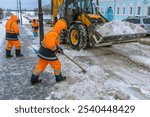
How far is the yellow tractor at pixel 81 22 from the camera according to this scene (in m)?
9.30

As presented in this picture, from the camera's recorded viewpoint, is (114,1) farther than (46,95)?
Yes

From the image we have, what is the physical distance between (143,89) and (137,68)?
1.98 m

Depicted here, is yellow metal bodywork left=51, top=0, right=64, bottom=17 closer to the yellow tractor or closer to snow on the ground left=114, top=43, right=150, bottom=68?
the yellow tractor

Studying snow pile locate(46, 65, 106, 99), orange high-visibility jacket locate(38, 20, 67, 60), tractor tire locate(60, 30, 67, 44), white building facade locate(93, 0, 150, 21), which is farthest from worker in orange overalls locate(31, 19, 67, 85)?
white building facade locate(93, 0, 150, 21)

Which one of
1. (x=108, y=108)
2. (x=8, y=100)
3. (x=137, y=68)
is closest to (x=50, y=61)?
(x=8, y=100)

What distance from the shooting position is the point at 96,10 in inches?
446

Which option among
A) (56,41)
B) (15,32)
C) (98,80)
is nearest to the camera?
(56,41)

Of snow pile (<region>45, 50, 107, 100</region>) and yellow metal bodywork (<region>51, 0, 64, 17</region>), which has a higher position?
yellow metal bodywork (<region>51, 0, 64, 17</region>)

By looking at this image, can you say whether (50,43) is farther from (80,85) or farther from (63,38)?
(63,38)

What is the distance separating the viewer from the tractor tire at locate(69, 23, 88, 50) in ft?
32.3

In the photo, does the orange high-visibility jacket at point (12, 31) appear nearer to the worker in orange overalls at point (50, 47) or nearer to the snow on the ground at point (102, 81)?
the snow on the ground at point (102, 81)

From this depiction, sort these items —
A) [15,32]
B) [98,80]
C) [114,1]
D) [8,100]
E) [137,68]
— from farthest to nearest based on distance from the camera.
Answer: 1. [114,1]
2. [15,32]
3. [137,68]
4. [98,80]
5. [8,100]

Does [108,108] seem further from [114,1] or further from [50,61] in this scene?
[114,1]

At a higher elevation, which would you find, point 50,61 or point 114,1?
point 114,1
